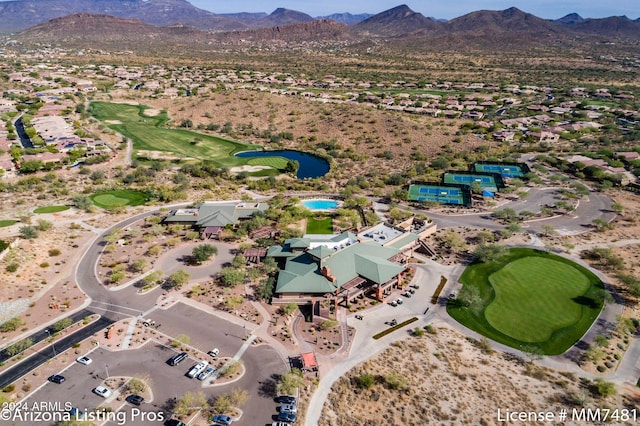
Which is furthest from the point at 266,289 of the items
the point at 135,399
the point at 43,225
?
the point at 43,225

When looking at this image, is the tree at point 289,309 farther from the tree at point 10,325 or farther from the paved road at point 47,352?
the tree at point 10,325

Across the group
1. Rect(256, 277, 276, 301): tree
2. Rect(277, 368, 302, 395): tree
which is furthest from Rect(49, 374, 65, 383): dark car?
Rect(256, 277, 276, 301): tree

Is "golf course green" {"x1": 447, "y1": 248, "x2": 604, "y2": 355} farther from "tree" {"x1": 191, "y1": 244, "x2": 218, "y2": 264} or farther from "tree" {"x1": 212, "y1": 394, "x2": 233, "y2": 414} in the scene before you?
"tree" {"x1": 191, "y1": 244, "x2": 218, "y2": 264}

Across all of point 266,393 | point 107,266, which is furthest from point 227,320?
point 107,266

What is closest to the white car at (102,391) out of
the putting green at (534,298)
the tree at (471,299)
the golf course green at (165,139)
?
the tree at (471,299)

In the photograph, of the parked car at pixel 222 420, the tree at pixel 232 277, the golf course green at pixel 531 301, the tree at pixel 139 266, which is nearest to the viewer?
the parked car at pixel 222 420

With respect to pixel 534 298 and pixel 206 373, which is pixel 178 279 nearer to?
pixel 206 373

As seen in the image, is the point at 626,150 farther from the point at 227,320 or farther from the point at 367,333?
the point at 227,320
